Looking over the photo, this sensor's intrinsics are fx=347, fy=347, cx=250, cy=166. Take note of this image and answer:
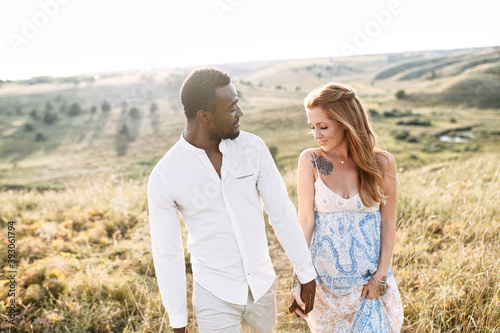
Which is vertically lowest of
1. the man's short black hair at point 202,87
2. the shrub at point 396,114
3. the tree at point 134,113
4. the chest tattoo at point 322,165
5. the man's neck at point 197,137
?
the shrub at point 396,114

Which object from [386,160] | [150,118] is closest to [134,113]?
[150,118]

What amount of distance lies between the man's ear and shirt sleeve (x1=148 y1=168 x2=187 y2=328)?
37cm

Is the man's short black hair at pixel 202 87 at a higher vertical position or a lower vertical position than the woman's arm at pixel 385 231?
higher

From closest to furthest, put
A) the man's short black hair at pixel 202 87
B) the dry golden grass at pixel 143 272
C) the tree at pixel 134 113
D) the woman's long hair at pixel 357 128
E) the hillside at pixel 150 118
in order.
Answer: the man's short black hair at pixel 202 87
the woman's long hair at pixel 357 128
the dry golden grass at pixel 143 272
the hillside at pixel 150 118
the tree at pixel 134 113

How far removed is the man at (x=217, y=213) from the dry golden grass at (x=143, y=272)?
47.2 inches

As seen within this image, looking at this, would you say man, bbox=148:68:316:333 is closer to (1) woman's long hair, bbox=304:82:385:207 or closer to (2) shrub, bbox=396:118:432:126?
(1) woman's long hair, bbox=304:82:385:207

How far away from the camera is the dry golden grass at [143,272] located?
2.90 meters

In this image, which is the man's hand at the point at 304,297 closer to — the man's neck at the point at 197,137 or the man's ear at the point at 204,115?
the man's neck at the point at 197,137

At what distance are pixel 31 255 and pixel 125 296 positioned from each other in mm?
1816

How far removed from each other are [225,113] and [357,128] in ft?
3.18

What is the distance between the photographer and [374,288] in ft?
7.34

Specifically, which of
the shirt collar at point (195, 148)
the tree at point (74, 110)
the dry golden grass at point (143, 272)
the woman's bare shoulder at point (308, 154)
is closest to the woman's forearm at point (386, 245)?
the woman's bare shoulder at point (308, 154)


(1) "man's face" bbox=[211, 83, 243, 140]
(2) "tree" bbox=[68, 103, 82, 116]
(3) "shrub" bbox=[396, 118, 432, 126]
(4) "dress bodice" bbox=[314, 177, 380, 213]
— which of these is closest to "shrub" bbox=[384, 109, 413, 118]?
(3) "shrub" bbox=[396, 118, 432, 126]

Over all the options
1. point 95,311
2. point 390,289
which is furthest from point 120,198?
point 390,289
